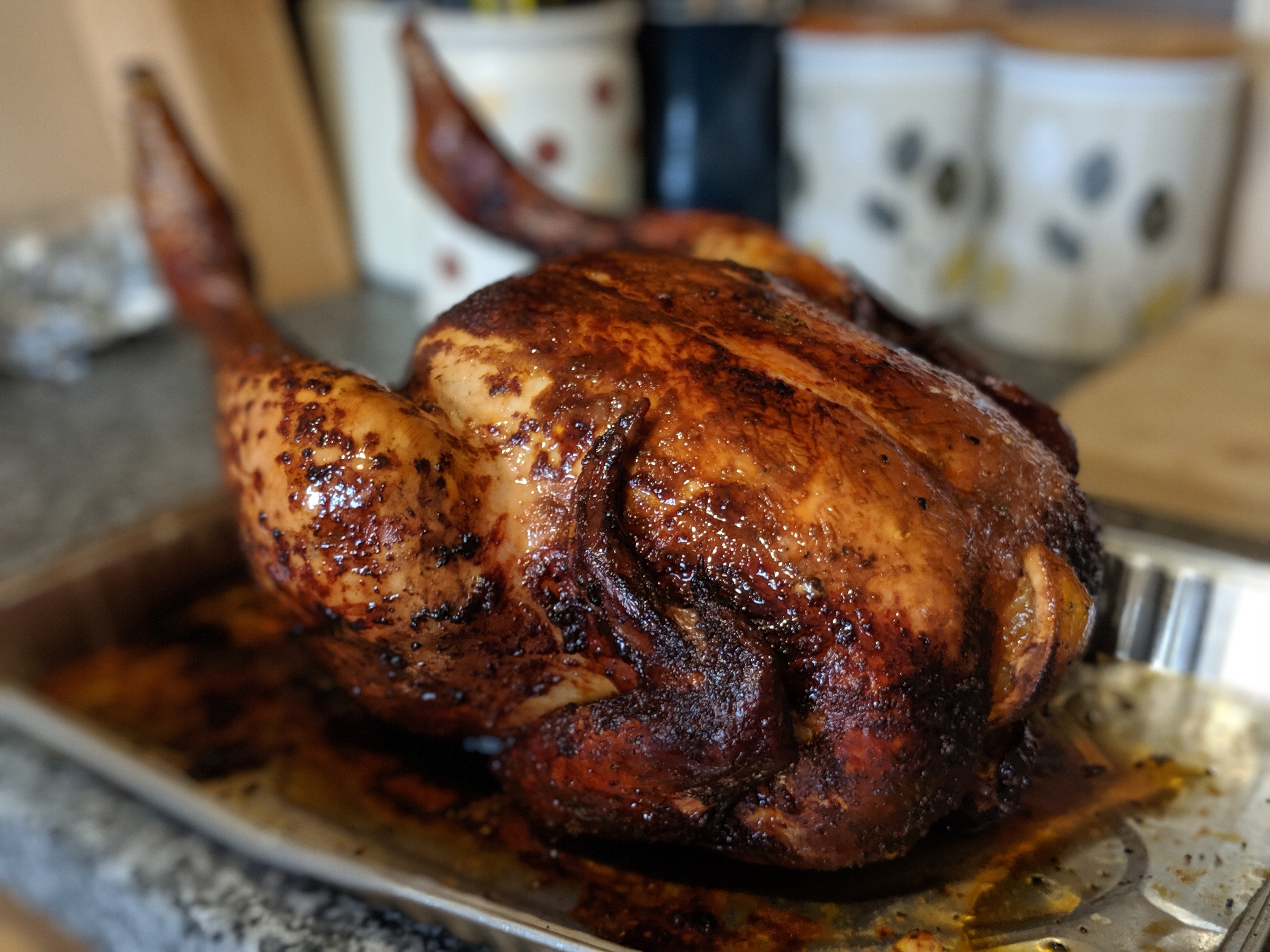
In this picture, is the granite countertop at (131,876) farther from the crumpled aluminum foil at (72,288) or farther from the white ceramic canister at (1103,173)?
the white ceramic canister at (1103,173)

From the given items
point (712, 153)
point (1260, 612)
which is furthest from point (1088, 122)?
point (1260, 612)

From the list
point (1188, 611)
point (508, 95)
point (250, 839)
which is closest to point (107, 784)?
point (250, 839)

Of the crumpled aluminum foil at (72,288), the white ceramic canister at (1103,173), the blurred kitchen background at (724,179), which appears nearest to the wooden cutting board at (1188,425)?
the blurred kitchen background at (724,179)

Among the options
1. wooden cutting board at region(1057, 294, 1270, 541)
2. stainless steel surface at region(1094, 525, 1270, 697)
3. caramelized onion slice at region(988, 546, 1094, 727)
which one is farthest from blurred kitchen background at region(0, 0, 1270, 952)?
caramelized onion slice at region(988, 546, 1094, 727)

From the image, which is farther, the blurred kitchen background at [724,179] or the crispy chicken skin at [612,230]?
the blurred kitchen background at [724,179]

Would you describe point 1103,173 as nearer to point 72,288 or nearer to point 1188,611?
point 1188,611

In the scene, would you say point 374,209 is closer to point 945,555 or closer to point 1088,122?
point 1088,122

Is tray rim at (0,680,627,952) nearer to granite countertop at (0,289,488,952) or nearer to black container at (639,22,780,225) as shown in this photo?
granite countertop at (0,289,488,952)
